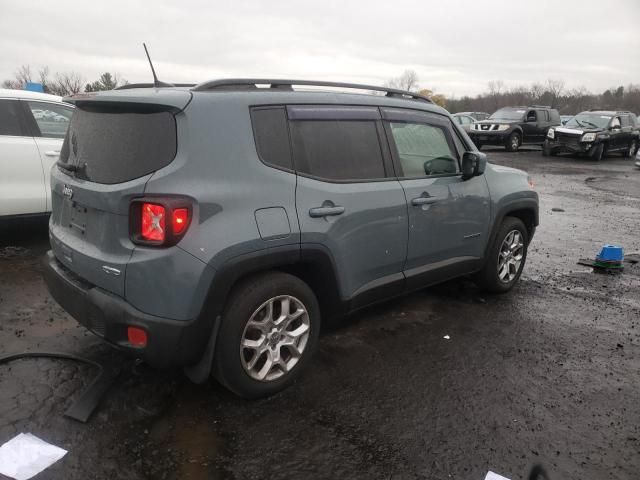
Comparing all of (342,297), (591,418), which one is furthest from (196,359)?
(591,418)

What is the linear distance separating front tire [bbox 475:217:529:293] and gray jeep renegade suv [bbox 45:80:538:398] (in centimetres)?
113

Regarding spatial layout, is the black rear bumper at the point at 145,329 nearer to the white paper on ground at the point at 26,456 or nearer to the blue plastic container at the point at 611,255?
the white paper on ground at the point at 26,456

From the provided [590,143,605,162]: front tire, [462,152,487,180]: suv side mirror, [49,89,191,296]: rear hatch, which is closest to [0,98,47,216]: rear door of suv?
[49,89,191,296]: rear hatch

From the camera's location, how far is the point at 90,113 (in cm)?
297

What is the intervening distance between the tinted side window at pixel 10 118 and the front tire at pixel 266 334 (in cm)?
398

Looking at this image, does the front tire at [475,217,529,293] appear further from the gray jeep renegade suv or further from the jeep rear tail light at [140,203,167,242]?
the jeep rear tail light at [140,203,167,242]

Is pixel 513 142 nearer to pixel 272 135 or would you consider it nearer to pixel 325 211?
pixel 325 211

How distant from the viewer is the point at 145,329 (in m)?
2.51

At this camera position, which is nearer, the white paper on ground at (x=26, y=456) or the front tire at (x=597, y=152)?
the white paper on ground at (x=26, y=456)

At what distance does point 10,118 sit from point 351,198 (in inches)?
164

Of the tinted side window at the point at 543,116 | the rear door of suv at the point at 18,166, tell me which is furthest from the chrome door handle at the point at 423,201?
the tinted side window at the point at 543,116

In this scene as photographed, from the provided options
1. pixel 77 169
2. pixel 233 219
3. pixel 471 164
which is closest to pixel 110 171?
pixel 77 169

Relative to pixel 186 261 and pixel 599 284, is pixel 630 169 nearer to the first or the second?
pixel 599 284

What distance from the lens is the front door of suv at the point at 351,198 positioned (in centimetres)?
298
